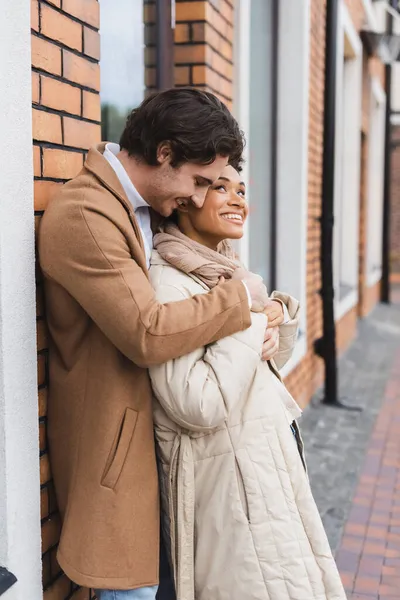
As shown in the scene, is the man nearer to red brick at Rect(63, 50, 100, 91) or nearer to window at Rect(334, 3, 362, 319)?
red brick at Rect(63, 50, 100, 91)

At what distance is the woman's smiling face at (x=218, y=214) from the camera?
2.18 meters

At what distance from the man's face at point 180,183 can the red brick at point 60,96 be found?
366mm

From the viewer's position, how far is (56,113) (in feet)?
6.92

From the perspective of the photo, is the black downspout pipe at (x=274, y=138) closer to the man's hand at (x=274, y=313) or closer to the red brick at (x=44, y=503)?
the man's hand at (x=274, y=313)

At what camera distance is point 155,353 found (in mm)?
1806

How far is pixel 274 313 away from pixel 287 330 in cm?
12

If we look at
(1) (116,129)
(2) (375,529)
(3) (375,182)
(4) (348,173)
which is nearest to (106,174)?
(1) (116,129)

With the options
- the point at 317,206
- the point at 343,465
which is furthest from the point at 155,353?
the point at 317,206

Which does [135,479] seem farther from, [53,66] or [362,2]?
[362,2]

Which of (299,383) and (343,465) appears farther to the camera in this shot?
(299,383)

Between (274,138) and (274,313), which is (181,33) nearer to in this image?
(274,313)

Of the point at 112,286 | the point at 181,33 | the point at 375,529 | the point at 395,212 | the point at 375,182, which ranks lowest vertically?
the point at 375,529

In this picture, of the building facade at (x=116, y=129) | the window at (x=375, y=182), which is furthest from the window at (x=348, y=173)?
the window at (x=375, y=182)

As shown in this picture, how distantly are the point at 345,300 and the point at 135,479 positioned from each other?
6.74 m
